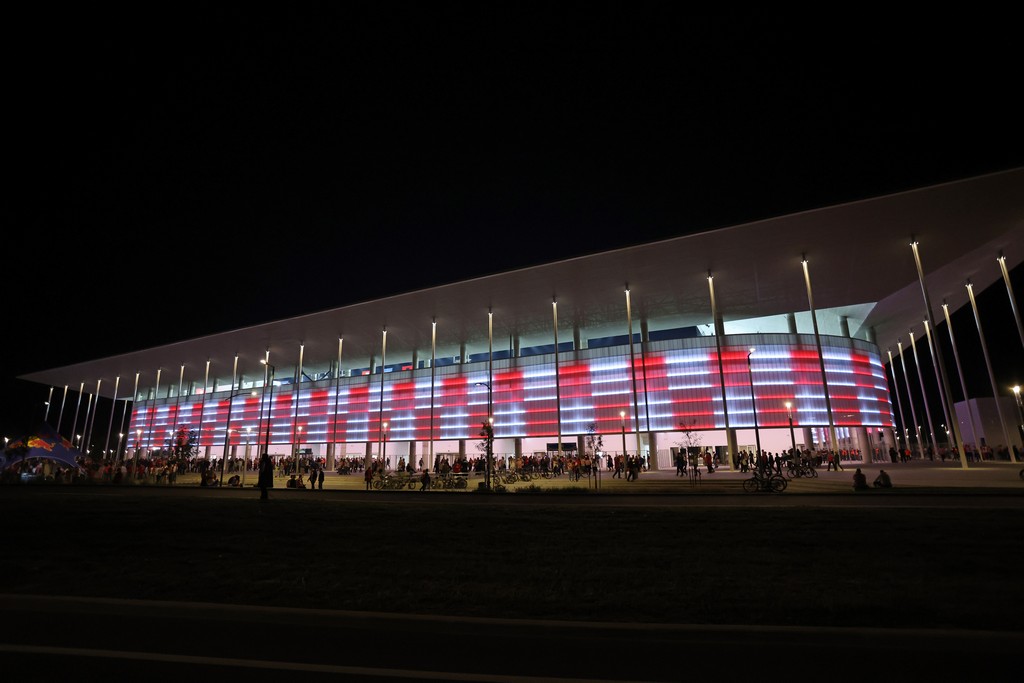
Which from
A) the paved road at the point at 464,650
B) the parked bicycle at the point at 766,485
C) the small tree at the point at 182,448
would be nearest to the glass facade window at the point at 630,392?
the small tree at the point at 182,448

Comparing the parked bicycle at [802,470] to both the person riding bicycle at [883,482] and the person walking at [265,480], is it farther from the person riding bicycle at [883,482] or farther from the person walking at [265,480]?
the person walking at [265,480]

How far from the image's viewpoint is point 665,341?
177ft

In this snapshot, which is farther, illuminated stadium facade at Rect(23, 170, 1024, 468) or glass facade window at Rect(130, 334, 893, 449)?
glass facade window at Rect(130, 334, 893, 449)

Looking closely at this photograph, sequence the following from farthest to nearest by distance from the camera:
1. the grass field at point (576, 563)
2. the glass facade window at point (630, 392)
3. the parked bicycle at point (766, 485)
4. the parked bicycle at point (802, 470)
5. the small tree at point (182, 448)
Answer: the glass facade window at point (630, 392), the small tree at point (182, 448), the parked bicycle at point (802, 470), the parked bicycle at point (766, 485), the grass field at point (576, 563)

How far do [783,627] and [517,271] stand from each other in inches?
1609

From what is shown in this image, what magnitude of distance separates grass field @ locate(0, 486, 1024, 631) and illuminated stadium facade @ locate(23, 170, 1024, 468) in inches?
1177

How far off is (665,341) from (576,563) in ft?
158

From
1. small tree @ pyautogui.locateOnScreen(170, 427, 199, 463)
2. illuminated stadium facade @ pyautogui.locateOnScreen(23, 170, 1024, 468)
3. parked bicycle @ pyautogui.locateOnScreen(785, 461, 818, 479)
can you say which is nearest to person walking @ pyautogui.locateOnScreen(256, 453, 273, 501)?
parked bicycle @ pyautogui.locateOnScreen(785, 461, 818, 479)

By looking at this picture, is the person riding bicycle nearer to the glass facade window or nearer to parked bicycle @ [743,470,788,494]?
parked bicycle @ [743,470,788,494]

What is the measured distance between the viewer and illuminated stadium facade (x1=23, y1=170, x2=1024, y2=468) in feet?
128

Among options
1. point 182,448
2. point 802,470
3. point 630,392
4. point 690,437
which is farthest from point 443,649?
point 182,448

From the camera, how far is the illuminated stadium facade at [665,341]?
39.0 metres

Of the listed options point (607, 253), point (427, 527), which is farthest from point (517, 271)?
point (427, 527)

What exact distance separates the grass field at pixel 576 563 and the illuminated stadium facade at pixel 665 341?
29.9 m
